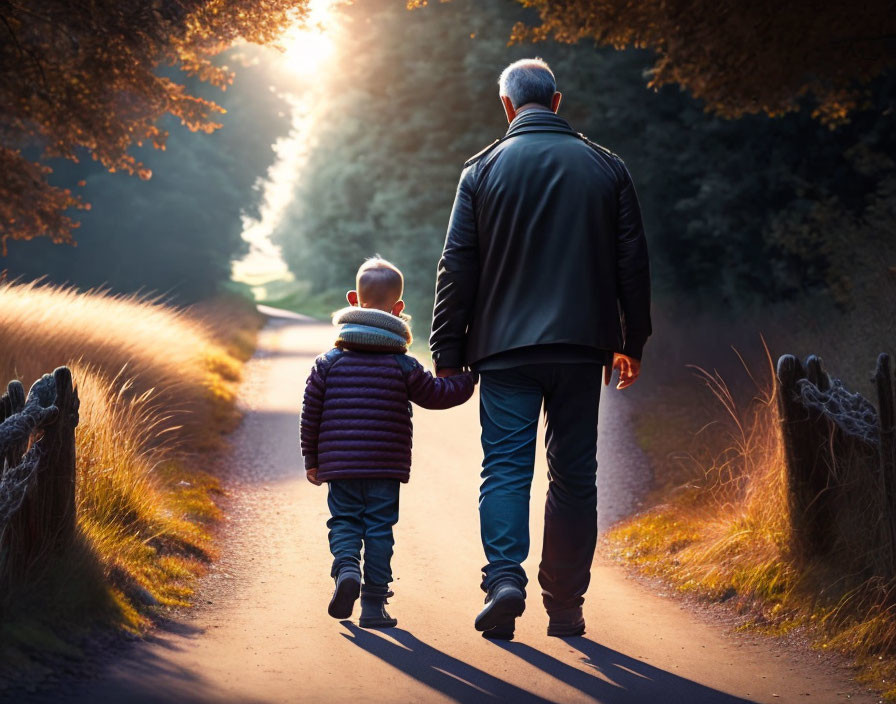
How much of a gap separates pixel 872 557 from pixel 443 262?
7.87 feet

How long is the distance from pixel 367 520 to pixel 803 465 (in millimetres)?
2224

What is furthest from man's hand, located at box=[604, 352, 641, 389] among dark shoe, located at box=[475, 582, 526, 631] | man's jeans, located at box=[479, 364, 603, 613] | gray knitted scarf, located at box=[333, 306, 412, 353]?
dark shoe, located at box=[475, 582, 526, 631]

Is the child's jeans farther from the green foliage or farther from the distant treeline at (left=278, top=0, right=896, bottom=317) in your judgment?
the green foliage

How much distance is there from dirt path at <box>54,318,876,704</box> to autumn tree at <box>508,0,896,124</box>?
5212mm

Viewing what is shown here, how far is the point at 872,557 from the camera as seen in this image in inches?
196

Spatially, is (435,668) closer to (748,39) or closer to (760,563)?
(760,563)

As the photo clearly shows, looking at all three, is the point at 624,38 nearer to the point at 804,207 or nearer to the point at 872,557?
the point at 804,207

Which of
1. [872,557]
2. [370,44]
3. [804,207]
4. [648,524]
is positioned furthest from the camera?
[370,44]

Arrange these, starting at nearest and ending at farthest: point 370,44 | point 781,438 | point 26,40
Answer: point 781,438, point 26,40, point 370,44

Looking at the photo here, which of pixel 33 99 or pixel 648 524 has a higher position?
pixel 33 99

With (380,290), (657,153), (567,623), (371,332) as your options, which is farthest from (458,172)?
(567,623)

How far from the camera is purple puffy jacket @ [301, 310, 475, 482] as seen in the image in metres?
4.88

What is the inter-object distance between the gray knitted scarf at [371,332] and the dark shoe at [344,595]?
1023 millimetres

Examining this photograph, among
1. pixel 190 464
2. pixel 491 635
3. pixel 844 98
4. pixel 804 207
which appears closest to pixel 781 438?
pixel 491 635
